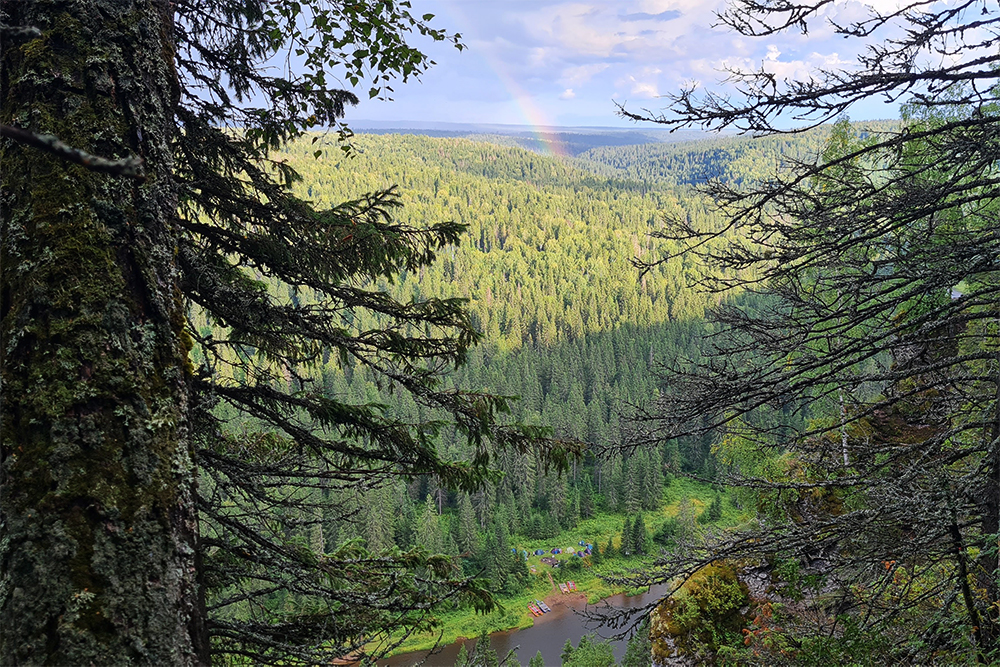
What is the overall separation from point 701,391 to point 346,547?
3006 millimetres

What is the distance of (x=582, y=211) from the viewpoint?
194m

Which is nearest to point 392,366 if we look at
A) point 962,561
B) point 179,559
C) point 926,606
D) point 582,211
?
point 179,559

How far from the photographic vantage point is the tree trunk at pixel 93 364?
1.69 meters

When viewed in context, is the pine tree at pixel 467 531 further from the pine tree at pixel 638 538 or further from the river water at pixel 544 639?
the pine tree at pixel 638 538

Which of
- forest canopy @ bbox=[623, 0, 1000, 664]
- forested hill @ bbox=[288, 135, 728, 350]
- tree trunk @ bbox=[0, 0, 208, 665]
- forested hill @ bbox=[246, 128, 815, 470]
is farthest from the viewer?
forested hill @ bbox=[288, 135, 728, 350]

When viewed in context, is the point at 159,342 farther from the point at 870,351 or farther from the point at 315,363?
the point at 870,351

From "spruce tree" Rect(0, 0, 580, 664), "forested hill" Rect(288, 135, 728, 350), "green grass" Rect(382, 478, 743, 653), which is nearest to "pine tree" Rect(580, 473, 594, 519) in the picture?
"green grass" Rect(382, 478, 743, 653)

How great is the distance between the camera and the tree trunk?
1691mm

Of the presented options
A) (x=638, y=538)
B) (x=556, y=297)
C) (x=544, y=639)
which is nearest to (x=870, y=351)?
(x=544, y=639)

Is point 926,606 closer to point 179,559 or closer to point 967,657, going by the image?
point 967,657

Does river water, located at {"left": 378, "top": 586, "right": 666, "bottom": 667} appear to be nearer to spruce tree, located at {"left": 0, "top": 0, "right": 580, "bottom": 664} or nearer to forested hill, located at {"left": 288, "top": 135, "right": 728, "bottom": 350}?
spruce tree, located at {"left": 0, "top": 0, "right": 580, "bottom": 664}

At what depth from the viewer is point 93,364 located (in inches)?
76.0

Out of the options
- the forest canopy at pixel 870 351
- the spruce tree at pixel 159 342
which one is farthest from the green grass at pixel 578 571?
the spruce tree at pixel 159 342

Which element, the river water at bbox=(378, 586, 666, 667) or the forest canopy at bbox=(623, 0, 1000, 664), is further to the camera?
the river water at bbox=(378, 586, 666, 667)
